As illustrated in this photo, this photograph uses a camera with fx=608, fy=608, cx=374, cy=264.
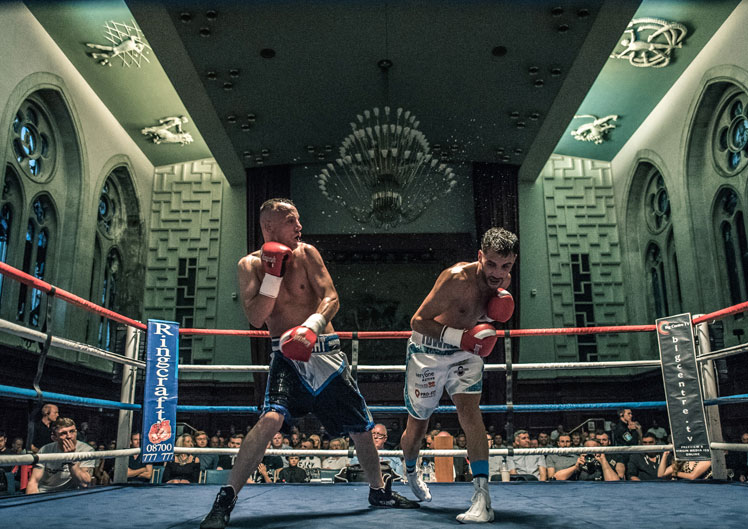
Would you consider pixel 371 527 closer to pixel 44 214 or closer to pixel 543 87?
pixel 543 87

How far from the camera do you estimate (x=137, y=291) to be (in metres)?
8.27

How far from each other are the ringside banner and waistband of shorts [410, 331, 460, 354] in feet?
3.78

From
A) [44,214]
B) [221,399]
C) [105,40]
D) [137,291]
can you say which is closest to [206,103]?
[105,40]

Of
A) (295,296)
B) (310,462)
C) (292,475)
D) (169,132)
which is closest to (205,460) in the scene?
(310,462)

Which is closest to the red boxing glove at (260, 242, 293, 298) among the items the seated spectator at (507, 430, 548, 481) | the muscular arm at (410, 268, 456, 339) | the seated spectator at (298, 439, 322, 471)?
the muscular arm at (410, 268, 456, 339)

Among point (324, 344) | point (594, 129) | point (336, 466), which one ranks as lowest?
point (336, 466)

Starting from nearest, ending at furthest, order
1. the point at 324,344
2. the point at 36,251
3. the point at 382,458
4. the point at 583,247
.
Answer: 1. the point at 324,344
2. the point at 382,458
3. the point at 36,251
4. the point at 583,247

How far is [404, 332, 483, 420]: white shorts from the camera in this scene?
6.34ft

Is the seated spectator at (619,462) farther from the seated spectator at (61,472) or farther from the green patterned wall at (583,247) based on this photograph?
the green patterned wall at (583,247)

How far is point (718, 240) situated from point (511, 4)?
3526 millimetres

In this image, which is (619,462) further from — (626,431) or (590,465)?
(626,431)

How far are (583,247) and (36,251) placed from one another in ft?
22.1

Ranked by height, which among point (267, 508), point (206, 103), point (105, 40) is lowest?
point (267, 508)

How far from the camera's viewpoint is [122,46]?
616 centimetres
